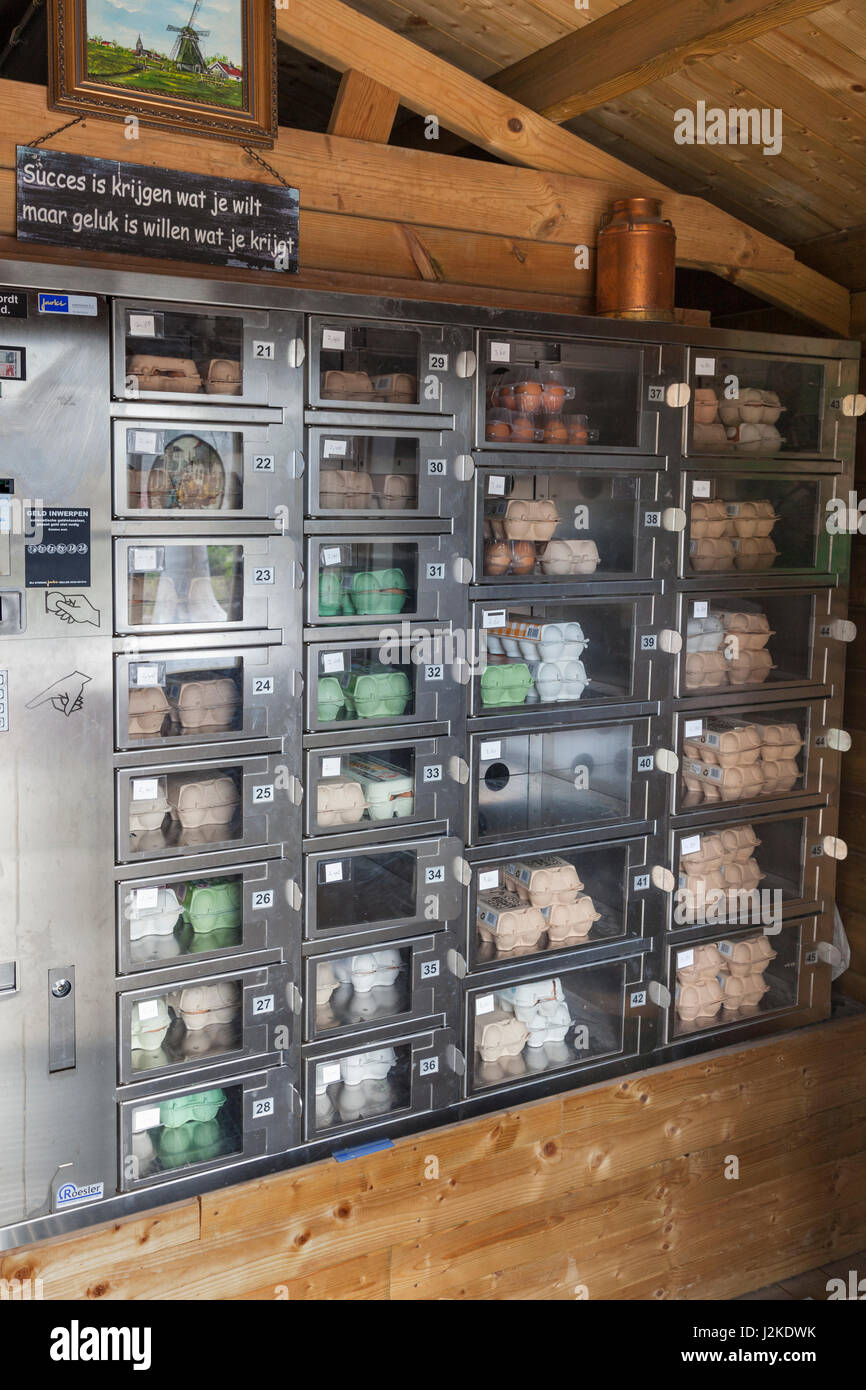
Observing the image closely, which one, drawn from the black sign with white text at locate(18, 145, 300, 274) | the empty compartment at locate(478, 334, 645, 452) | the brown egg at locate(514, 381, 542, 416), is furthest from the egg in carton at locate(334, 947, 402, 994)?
the black sign with white text at locate(18, 145, 300, 274)

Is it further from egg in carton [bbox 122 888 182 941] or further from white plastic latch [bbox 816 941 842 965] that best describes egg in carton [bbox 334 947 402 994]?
white plastic latch [bbox 816 941 842 965]

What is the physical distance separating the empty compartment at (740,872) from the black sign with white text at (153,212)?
2053mm

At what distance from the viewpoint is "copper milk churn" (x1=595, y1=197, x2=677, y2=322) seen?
3.32 m

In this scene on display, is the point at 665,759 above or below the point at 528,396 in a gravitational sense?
below

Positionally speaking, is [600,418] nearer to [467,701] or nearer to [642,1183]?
[467,701]

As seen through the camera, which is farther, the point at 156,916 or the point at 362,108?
the point at 362,108

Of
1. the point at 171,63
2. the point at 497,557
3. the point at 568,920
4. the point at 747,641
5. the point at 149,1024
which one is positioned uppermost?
the point at 171,63

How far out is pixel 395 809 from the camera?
3070 mm

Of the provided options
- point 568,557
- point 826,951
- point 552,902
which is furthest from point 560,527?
point 826,951

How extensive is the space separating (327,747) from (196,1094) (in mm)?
920

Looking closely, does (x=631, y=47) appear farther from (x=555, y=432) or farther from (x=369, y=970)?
(x=369, y=970)

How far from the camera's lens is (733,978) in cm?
371

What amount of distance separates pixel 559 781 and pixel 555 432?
99 cm
